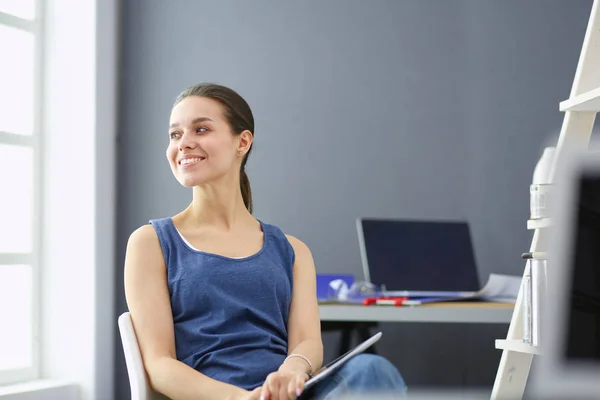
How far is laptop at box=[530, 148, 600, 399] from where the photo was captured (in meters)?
0.71

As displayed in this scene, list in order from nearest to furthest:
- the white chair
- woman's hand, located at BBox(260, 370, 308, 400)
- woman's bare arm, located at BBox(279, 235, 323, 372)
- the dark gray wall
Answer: woman's hand, located at BBox(260, 370, 308, 400) < the white chair < woman's bare arm, located at BBox(279, 235, 323, 372) < the dark gray wall

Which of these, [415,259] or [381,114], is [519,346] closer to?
[415,259]

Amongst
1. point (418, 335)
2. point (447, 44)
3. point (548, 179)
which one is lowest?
point (418, 335)

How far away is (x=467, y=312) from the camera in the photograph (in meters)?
2.52

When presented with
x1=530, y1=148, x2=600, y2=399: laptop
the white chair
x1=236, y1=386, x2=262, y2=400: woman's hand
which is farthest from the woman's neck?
x1=530, y1=148, x2=600, y2=399: laptop

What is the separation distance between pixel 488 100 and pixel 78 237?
1728 mm

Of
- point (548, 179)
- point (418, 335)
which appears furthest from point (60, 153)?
point (548, 179)

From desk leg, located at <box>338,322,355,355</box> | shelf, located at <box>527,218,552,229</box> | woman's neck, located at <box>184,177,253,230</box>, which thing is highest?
shelf, located at <box>527,218,552,229</box>

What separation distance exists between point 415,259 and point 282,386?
168 cm

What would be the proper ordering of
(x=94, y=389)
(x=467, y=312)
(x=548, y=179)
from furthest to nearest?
(x=94, y=389) → (x=467, y=312) → (x=548, y=179)

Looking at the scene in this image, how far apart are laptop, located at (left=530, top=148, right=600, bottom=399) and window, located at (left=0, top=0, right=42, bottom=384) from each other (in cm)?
256

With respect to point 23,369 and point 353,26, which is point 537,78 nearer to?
point 353,26

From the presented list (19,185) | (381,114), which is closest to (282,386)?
(19,185)

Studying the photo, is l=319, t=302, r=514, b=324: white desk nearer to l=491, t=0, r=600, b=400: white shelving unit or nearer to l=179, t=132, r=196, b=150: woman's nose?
l=491, t=0, r=600, b=400: white shelving unit
